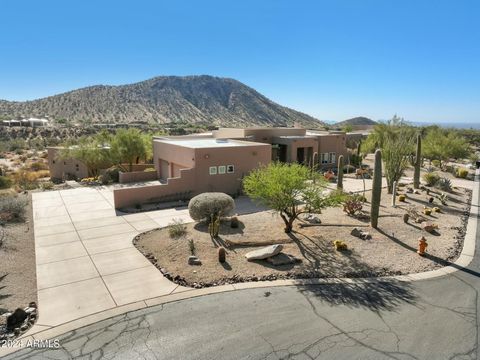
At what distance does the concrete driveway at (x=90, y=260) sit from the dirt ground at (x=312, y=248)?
33.0 inches

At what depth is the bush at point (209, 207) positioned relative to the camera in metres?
15.6

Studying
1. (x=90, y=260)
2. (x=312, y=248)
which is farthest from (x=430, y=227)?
(x=90, y=260)

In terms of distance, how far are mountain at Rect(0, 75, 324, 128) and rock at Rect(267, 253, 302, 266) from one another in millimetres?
91312

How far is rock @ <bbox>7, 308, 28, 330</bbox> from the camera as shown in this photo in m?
8.12

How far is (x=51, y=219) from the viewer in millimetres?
17172

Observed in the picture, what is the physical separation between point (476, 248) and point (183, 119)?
103186 millimetres

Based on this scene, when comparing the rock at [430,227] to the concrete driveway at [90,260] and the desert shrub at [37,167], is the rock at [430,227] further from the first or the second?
the desert shrub at [37,167]

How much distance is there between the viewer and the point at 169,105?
11756 centimetres

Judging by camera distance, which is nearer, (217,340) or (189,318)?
(217,340)

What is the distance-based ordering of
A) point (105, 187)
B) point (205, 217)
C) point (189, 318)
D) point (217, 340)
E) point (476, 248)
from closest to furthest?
1. point (217, 340)
2. point (189, 318)
3. point (476, 248)
4. point (205, 217)
5. point (105, 187)

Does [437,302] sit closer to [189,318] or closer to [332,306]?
[332,306]

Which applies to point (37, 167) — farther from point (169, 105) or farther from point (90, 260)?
point (169, 105)

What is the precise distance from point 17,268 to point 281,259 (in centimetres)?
907

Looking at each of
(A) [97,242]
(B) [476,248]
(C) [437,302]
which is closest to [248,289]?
(C) [437,302]
